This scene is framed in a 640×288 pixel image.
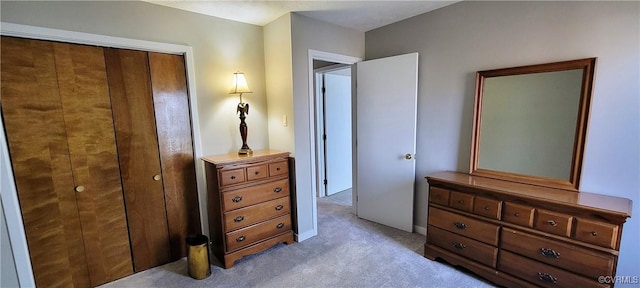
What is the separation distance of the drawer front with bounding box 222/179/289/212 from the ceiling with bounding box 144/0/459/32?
1.62m

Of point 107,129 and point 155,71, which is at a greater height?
point 155,71

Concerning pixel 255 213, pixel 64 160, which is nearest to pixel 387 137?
pixel 255 213

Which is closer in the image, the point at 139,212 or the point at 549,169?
the point at 549,169

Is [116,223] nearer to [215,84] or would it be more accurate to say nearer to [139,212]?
[139,212]

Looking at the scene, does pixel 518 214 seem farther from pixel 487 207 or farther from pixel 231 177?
pixel 231 177

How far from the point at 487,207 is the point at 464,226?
0.25m

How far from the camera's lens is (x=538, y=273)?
1799 mm

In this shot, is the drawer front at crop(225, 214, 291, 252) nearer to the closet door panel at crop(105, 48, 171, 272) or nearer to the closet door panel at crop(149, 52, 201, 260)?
the closet door panel at crop(149, 52, 201, 260)

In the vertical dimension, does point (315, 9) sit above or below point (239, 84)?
above

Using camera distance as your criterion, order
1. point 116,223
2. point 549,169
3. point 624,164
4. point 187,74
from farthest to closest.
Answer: point 187,74
point 116,223
point 549,169
point 624,164

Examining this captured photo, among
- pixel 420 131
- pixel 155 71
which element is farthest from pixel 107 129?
pixel 420 131

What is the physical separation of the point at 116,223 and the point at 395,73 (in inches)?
116

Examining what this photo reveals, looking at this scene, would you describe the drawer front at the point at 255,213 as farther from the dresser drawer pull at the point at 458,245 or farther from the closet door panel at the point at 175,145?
the dresser drawer pull at the point at 458,245

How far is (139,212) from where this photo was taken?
2.25m
